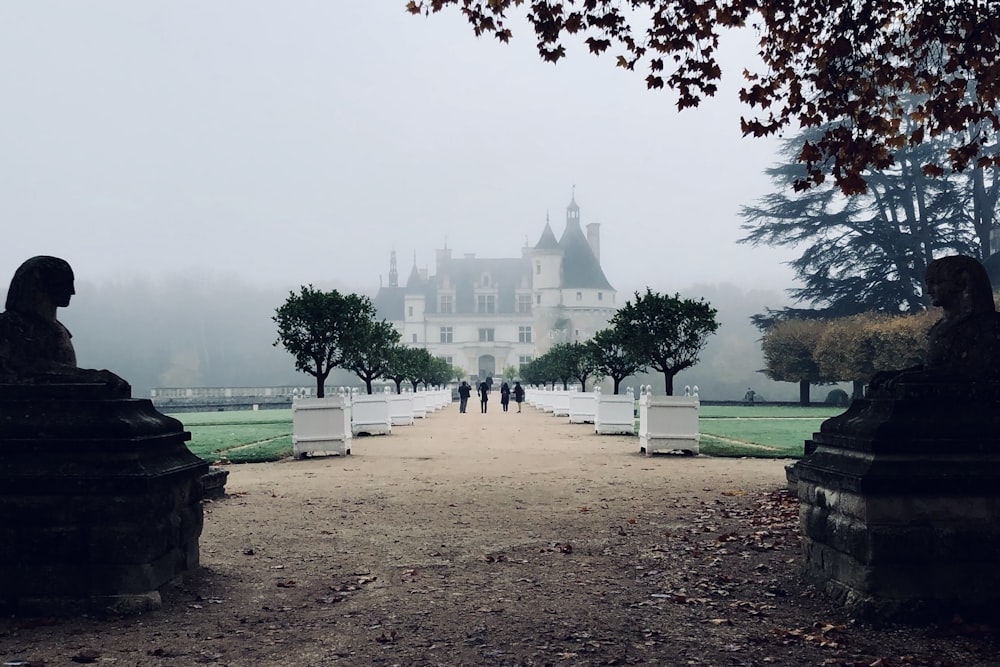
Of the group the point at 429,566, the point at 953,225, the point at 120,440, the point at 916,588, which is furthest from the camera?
the point at 953,225

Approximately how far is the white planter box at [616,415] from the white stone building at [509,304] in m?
75.6

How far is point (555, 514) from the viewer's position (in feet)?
26.5

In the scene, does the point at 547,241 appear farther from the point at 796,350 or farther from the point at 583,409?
the point at 583,409

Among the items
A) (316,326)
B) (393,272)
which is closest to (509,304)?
(393,272)

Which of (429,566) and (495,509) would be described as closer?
(429,566)

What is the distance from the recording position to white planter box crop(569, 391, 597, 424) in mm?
26156

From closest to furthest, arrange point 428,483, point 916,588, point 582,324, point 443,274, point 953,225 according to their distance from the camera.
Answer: point 916,588
point 428,483
point 953,225
point 582,324
point 443,274

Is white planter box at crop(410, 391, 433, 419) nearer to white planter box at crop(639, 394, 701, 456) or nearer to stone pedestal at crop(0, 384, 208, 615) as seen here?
white planter box at crop(639, 394, 701, 456)

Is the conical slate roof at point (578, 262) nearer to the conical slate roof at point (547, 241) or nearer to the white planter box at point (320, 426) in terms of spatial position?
the conical slate roof at point (547, 241)

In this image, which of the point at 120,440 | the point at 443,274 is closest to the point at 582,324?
the point at 443,274

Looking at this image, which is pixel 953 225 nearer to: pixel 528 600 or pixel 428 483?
pixel 428 483

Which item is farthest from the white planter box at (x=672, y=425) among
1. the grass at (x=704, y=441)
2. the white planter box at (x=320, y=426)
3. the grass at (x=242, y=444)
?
the grass at (x=242, y=444)

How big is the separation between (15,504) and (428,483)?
638cm

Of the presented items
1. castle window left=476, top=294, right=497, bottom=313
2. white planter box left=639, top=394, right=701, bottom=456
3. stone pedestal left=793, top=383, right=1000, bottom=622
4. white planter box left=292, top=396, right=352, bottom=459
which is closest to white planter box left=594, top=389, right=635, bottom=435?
white planter box left=639, top=394, right=701, bottom=456
